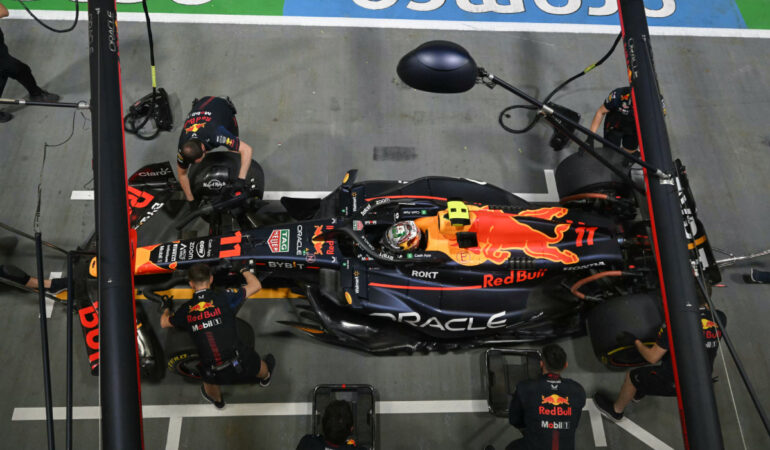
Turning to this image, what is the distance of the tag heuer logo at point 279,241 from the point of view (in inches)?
189

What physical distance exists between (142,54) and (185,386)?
4.34 meters

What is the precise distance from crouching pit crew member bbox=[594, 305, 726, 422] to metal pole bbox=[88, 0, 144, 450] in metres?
3.81

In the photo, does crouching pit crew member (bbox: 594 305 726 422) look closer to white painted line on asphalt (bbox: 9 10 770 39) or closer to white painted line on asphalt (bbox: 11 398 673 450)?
white painted line on asphalt (bbox: 11 398 673 450)

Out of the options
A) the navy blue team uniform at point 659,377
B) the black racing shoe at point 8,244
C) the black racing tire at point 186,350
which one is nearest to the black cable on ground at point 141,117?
the black racing shoe at point 8,244

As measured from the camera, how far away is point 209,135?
17.1 ft

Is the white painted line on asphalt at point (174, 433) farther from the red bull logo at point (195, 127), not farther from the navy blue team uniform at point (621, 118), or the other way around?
the navy blue team uniform at point (621, 118)

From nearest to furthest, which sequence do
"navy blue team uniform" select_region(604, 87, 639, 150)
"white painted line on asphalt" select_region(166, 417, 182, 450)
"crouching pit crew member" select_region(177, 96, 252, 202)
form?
"white painted line on asphalt" select_region(166, 417, 182, 450) < "crouching pit crew member" select_region(177, 96, 252, 202) < "navy blue team uniform" select_region(604, 87, 639, 150)

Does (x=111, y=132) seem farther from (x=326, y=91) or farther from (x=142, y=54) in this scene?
(x=142, y=54)

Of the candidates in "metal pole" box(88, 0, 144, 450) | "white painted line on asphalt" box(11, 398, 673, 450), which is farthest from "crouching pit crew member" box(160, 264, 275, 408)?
"metal pole" box(88, 0, 144, 450)

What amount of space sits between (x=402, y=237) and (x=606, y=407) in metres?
2.56

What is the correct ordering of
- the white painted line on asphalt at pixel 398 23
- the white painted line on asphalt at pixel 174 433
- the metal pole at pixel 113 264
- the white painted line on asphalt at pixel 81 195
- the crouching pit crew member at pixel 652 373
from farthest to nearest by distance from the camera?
the white painted line on asphalt at pixel 398 23 → the white painted line on asphalt at pixel 81 195 → the white painted line on asphalt at pixel 174 433 → the crouching pit crew member at pixel 652 373 → the metal pole at pixel 113 264

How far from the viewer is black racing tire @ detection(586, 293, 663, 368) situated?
14.7ft

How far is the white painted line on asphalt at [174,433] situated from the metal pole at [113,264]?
327cm

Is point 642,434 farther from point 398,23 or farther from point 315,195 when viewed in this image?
point 398,23
